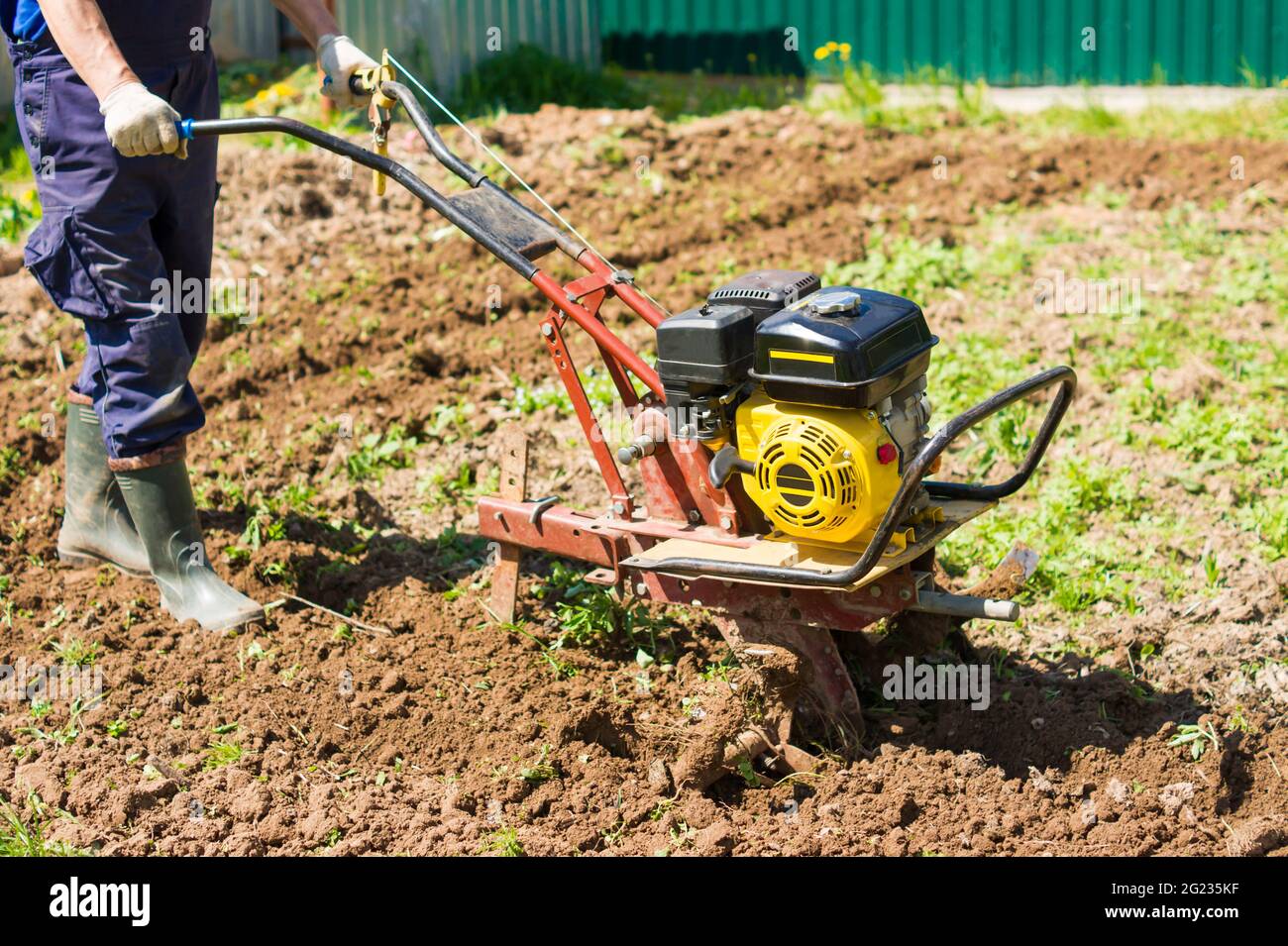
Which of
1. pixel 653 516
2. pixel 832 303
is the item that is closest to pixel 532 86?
pixel 653 516

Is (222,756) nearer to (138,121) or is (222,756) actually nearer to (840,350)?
(138,121)

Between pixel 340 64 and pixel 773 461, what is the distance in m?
1.87

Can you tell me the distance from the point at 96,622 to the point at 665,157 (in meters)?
4.56

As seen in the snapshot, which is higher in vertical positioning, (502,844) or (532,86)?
(532,86)

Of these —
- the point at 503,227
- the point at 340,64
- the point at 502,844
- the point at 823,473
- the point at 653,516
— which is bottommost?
the point at 502,844

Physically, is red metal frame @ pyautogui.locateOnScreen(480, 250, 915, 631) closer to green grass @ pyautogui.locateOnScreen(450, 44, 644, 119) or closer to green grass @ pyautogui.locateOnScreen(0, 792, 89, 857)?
green grass @ pyautogui.locateOnScreen(0, 792, 89, 857)

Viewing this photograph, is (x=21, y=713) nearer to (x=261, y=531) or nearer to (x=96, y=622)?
(x=96, y=622)

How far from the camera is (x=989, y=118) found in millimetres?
8523

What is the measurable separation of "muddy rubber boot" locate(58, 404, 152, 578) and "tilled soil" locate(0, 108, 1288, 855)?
0.08 meters

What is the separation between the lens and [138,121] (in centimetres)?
356

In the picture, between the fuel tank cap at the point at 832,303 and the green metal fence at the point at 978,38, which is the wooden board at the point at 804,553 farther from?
the green metal fence at the point at 978,38

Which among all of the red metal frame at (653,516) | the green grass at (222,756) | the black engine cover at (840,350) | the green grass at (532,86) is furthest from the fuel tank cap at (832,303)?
the green grass at (532,86)
